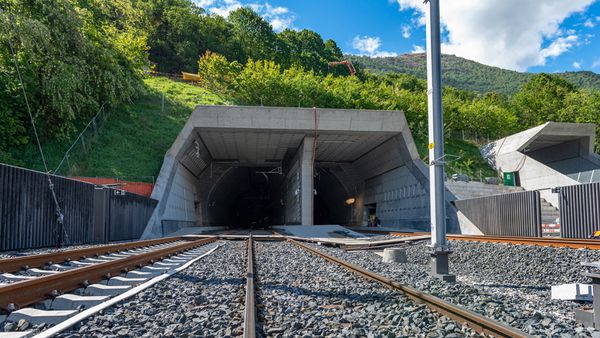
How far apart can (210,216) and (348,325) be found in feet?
130

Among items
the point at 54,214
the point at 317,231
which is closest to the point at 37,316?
the point at 54,214

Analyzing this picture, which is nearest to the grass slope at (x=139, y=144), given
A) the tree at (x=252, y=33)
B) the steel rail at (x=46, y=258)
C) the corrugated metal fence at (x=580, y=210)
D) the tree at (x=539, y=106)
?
the steel rail at (x=46, y=258)

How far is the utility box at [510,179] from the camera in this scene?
121 ft

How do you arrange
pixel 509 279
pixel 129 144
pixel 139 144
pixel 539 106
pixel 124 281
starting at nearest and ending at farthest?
pixel 124 281 → pixel 509 279 → pixel 129 144 → pixel 139 144 → pixel 539 106

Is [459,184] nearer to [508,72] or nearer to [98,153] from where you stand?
[98,153]

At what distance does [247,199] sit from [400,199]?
32813mm

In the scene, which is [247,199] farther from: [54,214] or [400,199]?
[54,214]

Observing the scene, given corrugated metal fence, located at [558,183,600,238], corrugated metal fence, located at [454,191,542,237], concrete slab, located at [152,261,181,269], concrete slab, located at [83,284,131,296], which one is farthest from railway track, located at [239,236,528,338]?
corrugated metal fence, located at [454,191,542,237]

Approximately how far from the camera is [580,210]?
50.1 ft

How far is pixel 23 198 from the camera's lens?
11.6 m

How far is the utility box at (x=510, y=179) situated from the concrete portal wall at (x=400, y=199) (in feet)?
38.7

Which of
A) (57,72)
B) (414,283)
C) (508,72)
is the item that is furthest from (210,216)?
(508,72)

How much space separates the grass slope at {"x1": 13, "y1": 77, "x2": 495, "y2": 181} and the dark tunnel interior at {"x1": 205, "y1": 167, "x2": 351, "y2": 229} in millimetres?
7987

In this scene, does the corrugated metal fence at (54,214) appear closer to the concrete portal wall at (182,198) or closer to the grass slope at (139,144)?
the concrete portal wall at (182,198)
